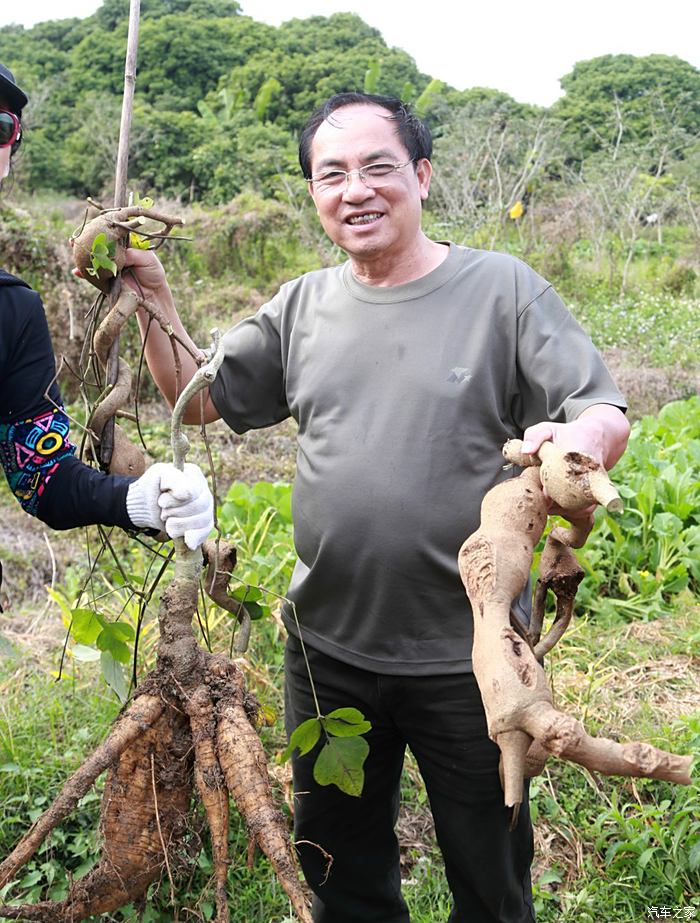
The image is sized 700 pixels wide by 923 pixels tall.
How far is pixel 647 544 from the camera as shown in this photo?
3.72m

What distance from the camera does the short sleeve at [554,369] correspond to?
1.54m

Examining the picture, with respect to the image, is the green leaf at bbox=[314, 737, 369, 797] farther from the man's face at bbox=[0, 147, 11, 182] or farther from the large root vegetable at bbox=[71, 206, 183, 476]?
the man's face at bbox=[0, 147, 11, 182]

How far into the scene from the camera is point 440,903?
2.23 metres

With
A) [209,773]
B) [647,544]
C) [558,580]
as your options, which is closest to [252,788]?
[209,773]

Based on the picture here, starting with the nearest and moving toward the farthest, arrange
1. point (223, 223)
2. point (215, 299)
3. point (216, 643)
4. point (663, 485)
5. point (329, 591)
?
1. point (329, 591)
2. point (216, 643)
3. point (663, 485)
4. point (215, 299)
5. point (223, 223)

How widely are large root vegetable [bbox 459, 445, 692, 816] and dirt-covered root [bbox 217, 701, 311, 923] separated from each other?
48 centimetres

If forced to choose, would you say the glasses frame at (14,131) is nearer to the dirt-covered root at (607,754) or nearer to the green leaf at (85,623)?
the green leaf at (85,623)

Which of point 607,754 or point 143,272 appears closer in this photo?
point 607,754

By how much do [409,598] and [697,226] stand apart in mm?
11559

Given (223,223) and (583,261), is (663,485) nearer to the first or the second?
(223,223)

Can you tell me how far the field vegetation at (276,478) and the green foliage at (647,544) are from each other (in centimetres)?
1

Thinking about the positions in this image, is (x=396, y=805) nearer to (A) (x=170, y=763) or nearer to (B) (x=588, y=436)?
(A) (x=170, y=763)

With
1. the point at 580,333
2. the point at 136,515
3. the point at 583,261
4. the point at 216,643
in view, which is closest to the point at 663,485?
the point at 216,643

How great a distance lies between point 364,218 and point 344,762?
106 centimetres
